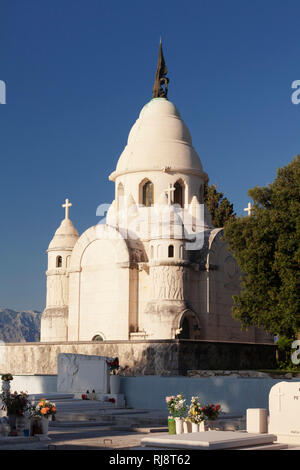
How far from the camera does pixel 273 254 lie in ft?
86.5

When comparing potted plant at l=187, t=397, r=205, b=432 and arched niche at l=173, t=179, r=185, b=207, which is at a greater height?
arched niche at l=173, t=179, r=185, b=207

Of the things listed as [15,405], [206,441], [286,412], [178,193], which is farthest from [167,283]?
[206,441]

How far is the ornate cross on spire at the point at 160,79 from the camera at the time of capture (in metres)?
41.3

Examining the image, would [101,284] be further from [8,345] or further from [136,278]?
[8,345]

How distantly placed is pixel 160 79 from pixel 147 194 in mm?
8234

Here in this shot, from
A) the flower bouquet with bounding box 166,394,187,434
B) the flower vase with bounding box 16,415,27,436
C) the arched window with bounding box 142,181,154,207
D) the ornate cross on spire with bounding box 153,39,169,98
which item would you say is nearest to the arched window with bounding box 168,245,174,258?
the arched window with bounding box 142,181,154,207

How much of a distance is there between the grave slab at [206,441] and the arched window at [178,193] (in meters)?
26.2

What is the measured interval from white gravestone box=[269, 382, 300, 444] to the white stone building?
18764 millimetres

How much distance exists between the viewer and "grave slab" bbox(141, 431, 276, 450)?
1083 cm

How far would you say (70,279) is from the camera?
36.5 meters

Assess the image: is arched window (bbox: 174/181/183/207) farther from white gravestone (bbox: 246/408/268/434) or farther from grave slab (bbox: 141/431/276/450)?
grave slab (bbox: 141/431/276/450)

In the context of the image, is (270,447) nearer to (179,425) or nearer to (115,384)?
(179,425)

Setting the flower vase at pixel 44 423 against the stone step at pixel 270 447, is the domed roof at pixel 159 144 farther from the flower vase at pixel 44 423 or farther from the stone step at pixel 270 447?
the stone step at pixel 270 447
